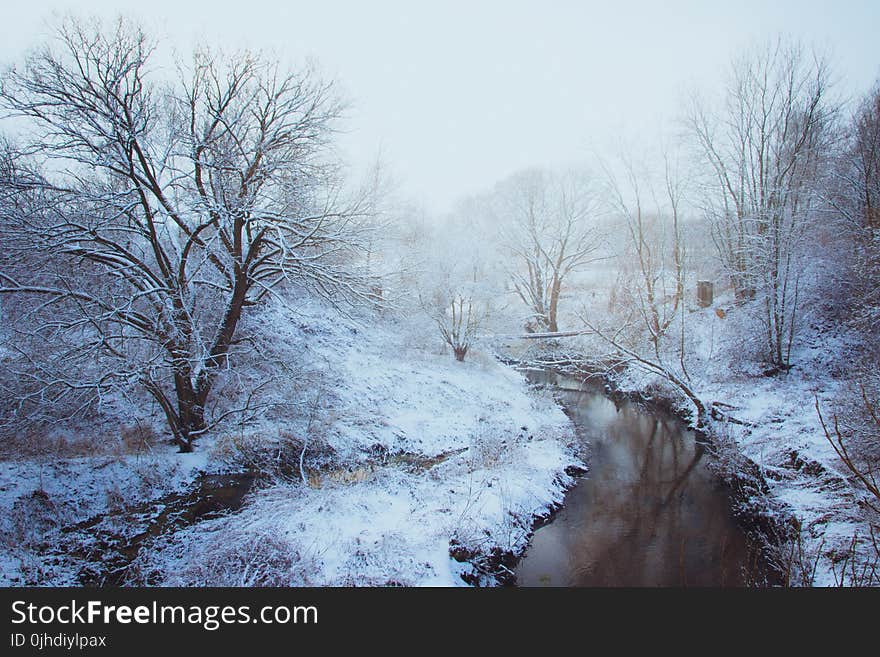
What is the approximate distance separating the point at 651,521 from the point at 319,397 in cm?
696

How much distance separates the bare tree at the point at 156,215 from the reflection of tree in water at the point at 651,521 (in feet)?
20.0

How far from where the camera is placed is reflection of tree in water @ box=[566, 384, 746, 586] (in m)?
5.50

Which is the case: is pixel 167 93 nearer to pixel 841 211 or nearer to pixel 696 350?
pixel 696 350

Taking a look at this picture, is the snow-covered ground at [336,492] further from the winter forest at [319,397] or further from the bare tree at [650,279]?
the bare tree at [650,279]

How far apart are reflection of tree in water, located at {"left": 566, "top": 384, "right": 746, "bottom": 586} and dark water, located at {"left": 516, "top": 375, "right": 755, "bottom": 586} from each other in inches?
0.6

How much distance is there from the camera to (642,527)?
6578 mm

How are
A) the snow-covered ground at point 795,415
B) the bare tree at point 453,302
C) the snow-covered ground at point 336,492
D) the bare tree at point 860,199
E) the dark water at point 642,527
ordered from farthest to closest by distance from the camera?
the bare tree at point 453,302
the bare tree at point 860,199
the dark water at point 642,527
the snow-covered ground at point 795,415
the snow-covered ground at point 336,492

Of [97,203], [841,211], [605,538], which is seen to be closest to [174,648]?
[605,538]

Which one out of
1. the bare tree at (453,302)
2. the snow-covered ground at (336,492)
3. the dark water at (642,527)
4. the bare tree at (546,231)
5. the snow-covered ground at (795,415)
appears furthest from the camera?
the bare tree at (546,231)

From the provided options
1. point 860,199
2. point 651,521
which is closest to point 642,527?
point 651,521

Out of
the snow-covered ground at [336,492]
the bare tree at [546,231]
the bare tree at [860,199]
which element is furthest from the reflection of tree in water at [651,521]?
the bare tree at [546,231]

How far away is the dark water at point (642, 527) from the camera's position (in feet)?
17.9

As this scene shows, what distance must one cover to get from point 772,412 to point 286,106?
13.1 m

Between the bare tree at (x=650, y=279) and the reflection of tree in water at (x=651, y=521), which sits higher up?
the bare tree at (x=650, y=279)
